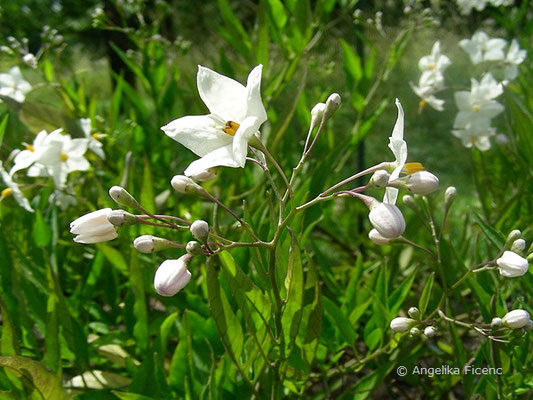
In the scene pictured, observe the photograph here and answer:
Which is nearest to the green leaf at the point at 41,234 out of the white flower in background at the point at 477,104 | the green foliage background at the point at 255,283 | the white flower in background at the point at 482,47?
the green foliage background at the point at 255,283

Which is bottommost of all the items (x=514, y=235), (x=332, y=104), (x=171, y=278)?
(x=514, y=235)

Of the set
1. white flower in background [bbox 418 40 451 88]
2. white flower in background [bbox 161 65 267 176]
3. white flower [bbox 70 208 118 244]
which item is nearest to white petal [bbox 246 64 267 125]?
white flower in background [bbox 161 65 267 176]

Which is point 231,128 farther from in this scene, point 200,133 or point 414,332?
point 414,332

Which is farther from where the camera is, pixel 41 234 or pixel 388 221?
pixel 41 234

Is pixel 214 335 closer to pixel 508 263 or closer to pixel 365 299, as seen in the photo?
pixel 365 299

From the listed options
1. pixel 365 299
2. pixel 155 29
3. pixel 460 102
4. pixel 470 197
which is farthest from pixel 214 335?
pixel 470 197

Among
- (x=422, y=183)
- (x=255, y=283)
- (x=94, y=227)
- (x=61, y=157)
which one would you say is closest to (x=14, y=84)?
(x=61, y=157)
